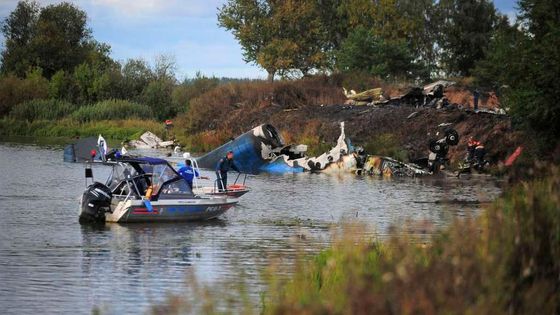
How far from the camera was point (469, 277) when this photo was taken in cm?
802

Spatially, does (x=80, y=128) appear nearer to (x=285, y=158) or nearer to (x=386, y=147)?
(x=285, y=158)

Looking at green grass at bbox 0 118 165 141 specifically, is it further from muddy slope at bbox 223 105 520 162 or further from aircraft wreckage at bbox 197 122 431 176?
aircraft wreckage at bbox 197 122 431 176

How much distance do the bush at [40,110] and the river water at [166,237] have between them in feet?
143

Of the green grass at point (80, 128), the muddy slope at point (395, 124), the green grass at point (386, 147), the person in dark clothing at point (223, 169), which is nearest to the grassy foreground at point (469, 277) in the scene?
the person in dark clothing at point (223, 169)

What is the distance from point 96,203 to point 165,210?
1785 millimetres

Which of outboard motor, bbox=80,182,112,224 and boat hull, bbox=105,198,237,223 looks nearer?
outboard motor, bbox=80,182,112,224

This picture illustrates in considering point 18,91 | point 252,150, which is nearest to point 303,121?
point 252,150

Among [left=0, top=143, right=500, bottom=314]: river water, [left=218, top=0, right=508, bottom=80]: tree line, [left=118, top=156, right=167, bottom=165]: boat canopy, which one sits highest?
[left=218, top=0, right=508, bottom=80]: tree line

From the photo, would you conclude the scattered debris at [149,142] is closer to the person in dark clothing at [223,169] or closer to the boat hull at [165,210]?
the person in dark clothing at [223,169]

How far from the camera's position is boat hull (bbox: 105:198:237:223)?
26.2 metres

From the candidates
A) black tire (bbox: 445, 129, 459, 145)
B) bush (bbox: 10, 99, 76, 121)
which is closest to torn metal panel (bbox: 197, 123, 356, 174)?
black tire (bbox: 445, 129, 459, 145)

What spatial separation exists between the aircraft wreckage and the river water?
5240 millimetres

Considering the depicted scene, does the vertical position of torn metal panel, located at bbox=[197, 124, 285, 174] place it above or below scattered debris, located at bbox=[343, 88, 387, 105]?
below

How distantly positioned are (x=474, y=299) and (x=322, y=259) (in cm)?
802
